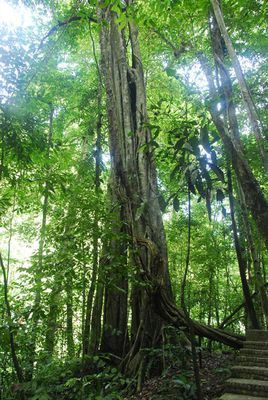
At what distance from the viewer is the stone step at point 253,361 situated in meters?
3.82

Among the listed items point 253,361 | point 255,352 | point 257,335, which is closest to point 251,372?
point 253,361

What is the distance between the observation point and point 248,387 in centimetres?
342

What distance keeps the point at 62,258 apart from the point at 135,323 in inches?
83.1

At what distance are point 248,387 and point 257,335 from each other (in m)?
0.97

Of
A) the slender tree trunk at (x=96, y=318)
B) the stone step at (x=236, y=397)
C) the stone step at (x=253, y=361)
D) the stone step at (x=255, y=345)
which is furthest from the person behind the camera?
the stone step at (x=255, y=345)

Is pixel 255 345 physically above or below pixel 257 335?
below

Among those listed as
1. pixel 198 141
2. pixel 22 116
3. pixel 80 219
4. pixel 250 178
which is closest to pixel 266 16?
pixel 250 178

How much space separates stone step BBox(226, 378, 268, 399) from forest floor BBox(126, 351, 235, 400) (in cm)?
20

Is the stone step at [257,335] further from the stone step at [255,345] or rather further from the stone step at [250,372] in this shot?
the stone step at [250,372]

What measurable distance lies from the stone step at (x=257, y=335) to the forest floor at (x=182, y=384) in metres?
0.51

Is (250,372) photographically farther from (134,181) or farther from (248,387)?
(134,181)

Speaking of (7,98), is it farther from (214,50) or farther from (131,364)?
(131,364)

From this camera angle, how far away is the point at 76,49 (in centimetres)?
1016

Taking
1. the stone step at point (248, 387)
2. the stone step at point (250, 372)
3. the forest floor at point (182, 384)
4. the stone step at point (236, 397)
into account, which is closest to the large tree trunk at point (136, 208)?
the forest floor at point (182, 384)
